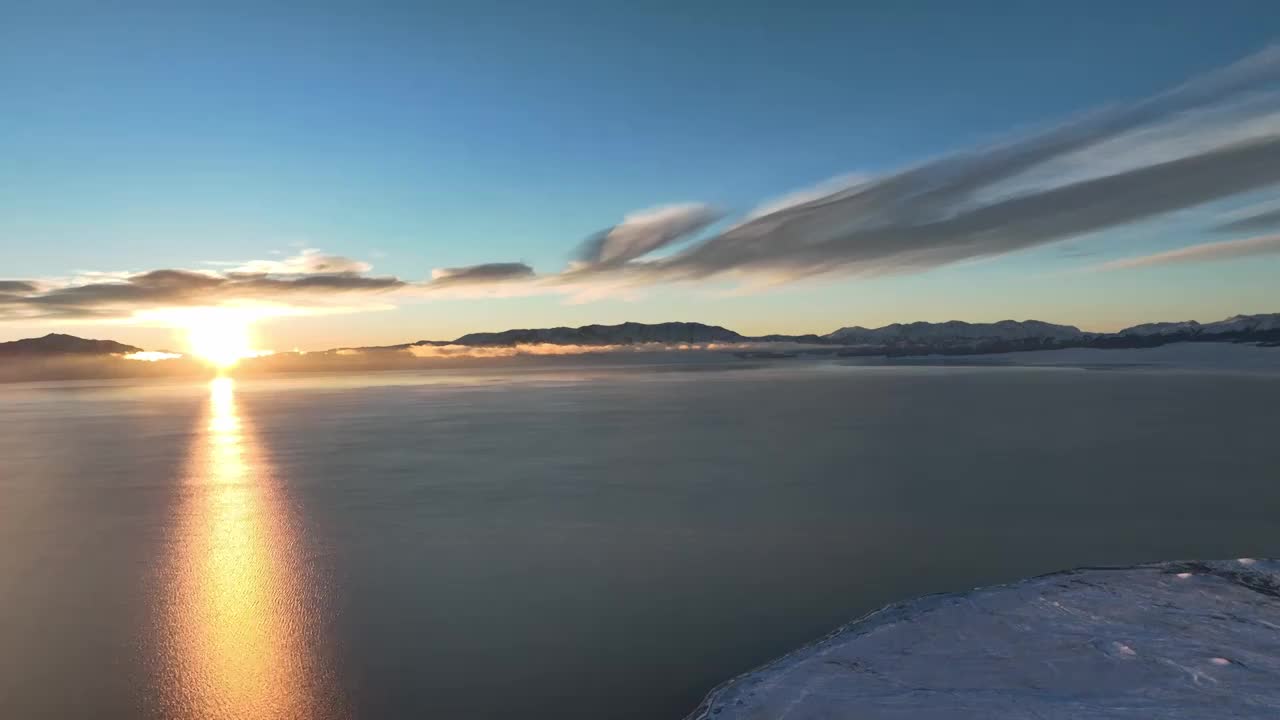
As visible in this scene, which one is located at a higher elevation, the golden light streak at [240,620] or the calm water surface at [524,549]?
the golden light streak at [240,620]

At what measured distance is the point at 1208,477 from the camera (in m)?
15.2

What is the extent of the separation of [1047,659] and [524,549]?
6849 mm

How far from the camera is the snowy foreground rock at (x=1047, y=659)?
18.0 ft

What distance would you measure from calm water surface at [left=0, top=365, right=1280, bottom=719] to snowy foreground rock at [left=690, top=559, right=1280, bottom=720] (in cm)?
60

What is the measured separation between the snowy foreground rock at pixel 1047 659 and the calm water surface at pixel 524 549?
60cm

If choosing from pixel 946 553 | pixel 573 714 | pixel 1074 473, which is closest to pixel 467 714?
pixel 573 714

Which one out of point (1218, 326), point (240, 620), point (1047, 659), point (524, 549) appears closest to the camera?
point (1047, 659)

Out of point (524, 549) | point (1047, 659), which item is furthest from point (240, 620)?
point (1047, 659)

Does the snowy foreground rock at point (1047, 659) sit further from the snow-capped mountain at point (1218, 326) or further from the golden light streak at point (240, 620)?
the snow-capped mountain at point (1218, 326)

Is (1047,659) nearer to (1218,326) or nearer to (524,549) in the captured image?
(524,549)

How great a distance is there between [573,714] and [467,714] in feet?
2.84

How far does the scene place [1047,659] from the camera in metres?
6.33

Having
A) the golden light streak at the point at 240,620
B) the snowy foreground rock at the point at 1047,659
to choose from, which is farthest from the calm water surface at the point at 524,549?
the snowy foreground rock at the point at 1047,659

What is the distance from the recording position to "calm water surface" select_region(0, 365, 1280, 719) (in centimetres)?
631
